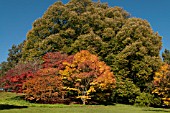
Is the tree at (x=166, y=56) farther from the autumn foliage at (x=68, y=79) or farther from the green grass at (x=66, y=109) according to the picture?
the green grass at (x=66, y=109)

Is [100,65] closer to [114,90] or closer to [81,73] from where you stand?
[81,73]

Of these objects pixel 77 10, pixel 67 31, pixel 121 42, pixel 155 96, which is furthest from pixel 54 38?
pixel 155 96

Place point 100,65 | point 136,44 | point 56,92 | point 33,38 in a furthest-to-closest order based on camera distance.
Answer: point 33,38 < point 136,44 < point 100,65 < point 56,92

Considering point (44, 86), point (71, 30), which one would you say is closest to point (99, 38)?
point (71, 30)

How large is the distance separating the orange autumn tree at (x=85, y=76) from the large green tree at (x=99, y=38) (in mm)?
5144

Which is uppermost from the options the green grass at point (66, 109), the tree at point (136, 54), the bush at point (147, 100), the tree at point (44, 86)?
the tree at point (136, 54)

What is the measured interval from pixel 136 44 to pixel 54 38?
40.1ft

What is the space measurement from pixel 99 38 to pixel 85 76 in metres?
9.31

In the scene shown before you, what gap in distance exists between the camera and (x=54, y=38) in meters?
40.8

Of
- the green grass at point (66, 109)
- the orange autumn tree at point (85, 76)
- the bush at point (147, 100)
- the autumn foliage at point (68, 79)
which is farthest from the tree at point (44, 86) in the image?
the bush at point (147, 100)

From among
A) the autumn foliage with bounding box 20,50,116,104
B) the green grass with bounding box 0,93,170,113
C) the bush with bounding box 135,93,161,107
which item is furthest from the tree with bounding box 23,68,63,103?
the bush with bounding box 135,93,161,107

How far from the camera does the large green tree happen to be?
40.5 metres

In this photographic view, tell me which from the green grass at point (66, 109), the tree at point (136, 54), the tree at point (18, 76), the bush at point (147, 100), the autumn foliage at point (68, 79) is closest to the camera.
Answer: the green grass at point (66, 109)

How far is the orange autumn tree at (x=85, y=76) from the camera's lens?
114ft
